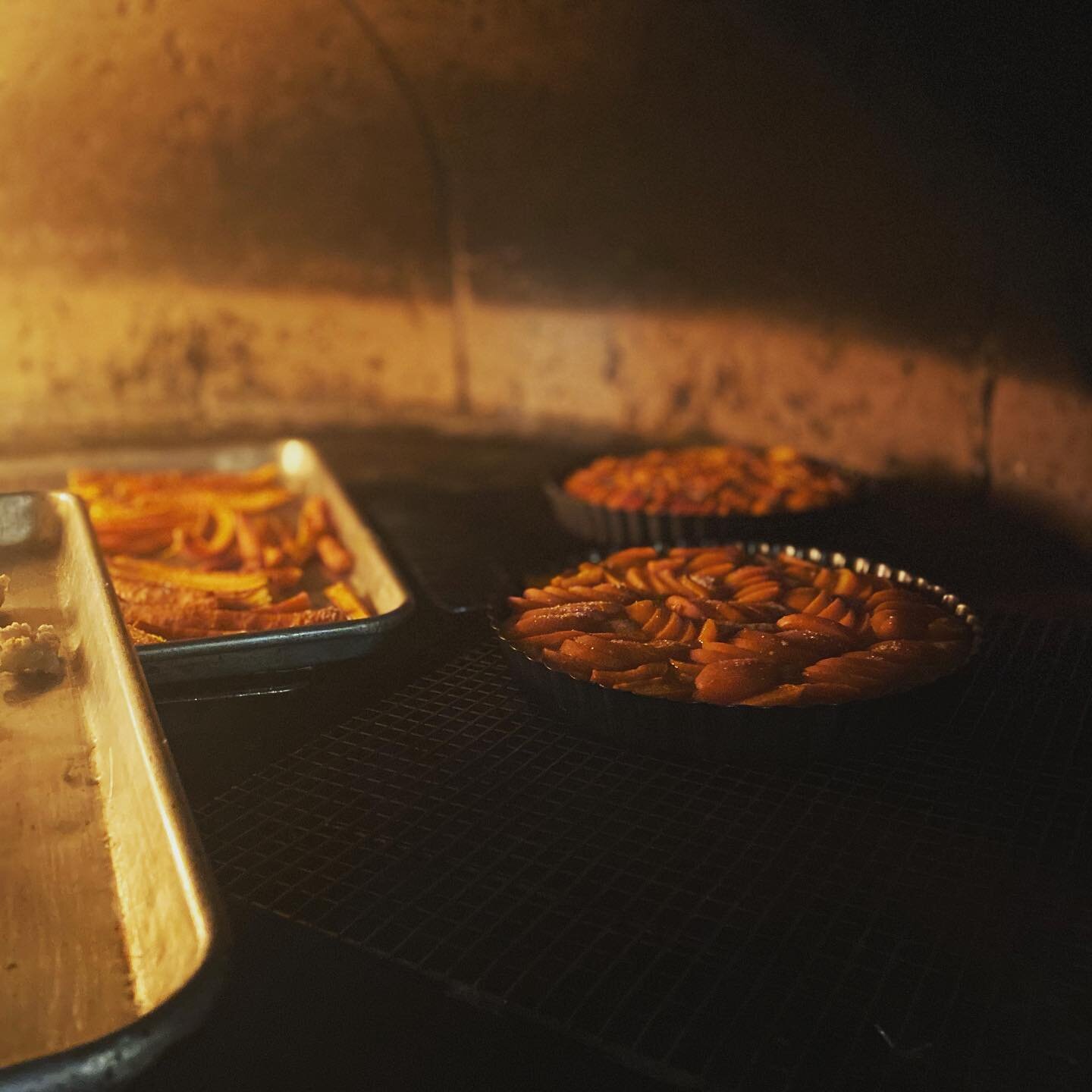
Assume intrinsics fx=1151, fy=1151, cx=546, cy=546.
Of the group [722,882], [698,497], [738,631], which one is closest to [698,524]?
[698,497]

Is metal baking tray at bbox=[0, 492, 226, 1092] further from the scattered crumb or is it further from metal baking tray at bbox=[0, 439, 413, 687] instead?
metal baking tray at bbox=[0, 439, 413, 687]

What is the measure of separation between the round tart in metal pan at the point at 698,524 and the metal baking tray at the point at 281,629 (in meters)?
0.62

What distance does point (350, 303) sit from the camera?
4.92 metres

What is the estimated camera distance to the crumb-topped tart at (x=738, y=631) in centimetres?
195

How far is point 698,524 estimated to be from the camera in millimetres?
2984

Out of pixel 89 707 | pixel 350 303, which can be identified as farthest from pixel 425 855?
pixel 350 303

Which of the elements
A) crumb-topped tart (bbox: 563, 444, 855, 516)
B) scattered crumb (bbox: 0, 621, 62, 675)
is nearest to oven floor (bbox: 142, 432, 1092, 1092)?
scattered crumb (bbox: 0, 621, 62, 675)

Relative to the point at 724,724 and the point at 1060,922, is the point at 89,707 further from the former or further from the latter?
the point at 1060,922

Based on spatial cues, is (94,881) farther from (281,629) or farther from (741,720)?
(741,720)

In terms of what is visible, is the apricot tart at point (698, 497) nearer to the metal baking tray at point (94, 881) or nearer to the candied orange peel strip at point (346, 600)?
the candied orange peel strip at point (346, 600)

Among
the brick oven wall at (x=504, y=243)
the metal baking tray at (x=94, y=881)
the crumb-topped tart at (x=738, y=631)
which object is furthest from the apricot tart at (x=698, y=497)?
the metal baking tray at (x=94, y=881)

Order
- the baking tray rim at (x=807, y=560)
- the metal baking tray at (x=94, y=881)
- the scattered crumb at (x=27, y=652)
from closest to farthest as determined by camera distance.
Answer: the metal baking tray at (x=94, y=881) < the baking tray rim at (x=807, y=560) < the scattered crumb at (x=27, y=652)

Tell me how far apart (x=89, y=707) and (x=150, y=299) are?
126 inches

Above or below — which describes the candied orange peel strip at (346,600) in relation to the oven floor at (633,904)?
above
